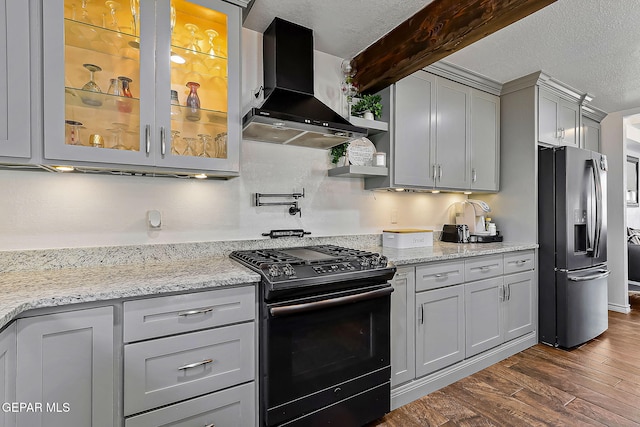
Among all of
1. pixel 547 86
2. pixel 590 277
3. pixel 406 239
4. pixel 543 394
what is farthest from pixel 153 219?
pixel 590 277

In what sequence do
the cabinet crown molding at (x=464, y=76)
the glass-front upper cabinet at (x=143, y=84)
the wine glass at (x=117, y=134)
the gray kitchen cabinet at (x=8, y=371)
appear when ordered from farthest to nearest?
the cabinet crown molding at (x=464, y=76) → the wine glass at (x=117, y=134) → the glass-front upper cabinet at (x=143, y=84) → the gray kitchen cabinet at (x=8, y=371)

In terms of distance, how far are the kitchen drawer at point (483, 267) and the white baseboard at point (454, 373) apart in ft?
2.07

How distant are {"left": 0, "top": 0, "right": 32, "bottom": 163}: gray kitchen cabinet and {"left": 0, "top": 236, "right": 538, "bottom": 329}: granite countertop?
1.80ft

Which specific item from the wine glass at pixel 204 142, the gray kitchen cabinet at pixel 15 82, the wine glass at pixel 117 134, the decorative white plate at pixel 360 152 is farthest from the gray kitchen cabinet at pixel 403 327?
the gray kitchen cabinet at pixel 15 82

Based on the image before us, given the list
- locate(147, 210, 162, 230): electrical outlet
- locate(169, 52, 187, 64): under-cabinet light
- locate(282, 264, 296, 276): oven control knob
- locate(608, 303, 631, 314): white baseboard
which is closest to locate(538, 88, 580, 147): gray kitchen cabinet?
locate(608, 303, 631, 314): white baseboard

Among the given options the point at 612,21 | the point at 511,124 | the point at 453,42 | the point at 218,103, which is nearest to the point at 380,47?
the point at 453,42

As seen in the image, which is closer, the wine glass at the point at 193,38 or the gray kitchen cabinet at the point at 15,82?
the gray kitchen cabinet at the point at 15,82

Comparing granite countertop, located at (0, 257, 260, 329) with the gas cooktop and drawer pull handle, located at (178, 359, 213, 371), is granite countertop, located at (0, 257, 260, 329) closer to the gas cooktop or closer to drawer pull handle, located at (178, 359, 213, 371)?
the gas cooktop

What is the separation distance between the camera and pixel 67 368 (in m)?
1.20

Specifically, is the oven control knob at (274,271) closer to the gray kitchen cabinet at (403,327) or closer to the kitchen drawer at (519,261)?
the gray kitchen cabinet at (403,327)

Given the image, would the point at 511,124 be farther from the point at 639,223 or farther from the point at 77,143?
the point at 639,223

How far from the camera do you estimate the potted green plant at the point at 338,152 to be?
253 centimetres

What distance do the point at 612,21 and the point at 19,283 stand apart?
3.68 metres

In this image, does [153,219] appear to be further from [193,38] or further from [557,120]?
[557,120]
